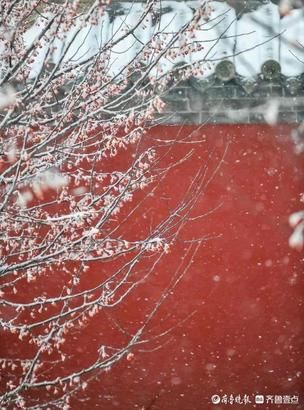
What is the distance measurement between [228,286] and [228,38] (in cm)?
251

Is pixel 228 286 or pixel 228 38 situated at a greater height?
pixel 228 38

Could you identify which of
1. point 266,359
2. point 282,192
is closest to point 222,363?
point 266,359

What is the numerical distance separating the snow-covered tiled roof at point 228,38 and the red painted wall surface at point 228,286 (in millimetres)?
700

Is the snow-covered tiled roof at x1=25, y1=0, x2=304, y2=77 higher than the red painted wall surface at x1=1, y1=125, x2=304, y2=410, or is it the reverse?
the snow-covered tiled roof at x1=25, y1=0, x2=304, y2=77

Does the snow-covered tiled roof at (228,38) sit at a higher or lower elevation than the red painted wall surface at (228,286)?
higher

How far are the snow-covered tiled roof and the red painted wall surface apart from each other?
0.70 metres

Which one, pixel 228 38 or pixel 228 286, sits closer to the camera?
pixel 228 38

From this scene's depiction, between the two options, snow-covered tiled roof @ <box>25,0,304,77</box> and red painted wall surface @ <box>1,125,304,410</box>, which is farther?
red painted wall surface @ <box>1,125,304,410</box>

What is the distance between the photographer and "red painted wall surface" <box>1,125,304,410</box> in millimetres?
6625

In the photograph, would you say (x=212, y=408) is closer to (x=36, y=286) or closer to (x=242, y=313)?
(x=242, y=313)

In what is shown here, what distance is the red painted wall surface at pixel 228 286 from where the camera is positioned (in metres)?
6.62

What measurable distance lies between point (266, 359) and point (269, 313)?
1.59 ft

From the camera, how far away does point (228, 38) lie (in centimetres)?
638

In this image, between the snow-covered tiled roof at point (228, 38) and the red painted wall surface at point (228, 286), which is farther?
the red painted wall surface at point (228, 286)
